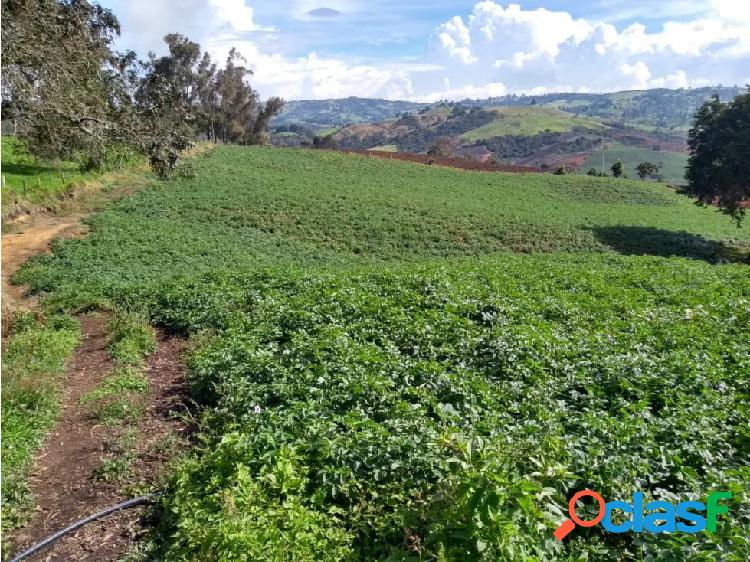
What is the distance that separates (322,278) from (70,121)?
20.8 ft

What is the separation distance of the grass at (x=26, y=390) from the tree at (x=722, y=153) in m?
36.4

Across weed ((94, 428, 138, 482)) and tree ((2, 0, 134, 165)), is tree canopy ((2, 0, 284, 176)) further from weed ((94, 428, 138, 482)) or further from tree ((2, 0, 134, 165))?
weed ((94, 428, 138, 482))

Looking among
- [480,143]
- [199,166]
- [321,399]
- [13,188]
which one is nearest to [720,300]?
[321,399]

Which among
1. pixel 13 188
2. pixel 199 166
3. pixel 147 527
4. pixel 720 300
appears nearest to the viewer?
pixel 147 527

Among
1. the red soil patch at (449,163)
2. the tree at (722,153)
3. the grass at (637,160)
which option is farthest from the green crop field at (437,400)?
the grass at (637,160)

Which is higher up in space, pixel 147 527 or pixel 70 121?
pixel 70 121

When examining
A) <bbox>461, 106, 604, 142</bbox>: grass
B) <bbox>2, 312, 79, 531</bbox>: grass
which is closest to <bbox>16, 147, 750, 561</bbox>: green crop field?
<bbox>2, 312, 79, 531</bbox>: grass

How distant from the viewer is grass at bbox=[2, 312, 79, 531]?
5.77 metres

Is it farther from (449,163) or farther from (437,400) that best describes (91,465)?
(449,163)

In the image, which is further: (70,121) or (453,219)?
(453,219)

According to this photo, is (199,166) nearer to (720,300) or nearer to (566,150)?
(720,300)

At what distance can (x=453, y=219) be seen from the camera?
30906 millimetres

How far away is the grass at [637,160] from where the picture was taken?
4181 inches

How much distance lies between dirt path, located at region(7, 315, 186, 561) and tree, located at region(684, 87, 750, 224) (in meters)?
35.2
